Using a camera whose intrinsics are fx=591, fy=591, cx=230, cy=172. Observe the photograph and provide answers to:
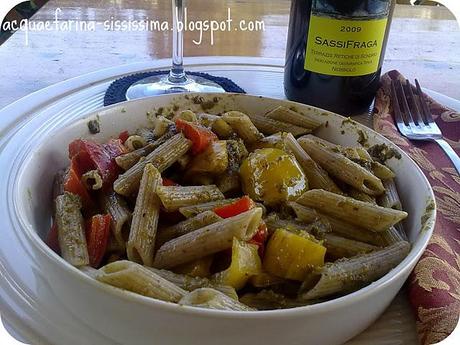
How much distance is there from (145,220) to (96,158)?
7.8 inches

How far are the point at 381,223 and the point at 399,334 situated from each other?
0.18 m

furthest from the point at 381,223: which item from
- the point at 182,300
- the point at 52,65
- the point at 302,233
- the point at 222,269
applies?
the point at 52,65

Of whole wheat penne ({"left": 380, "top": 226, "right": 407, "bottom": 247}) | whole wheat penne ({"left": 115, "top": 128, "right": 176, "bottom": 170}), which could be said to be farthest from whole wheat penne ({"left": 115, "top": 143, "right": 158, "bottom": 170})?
whole wheat penne ({"left": 380, "top": 226, "right": 407, "bottom": 247})

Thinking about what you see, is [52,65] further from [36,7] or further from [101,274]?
[101,274]

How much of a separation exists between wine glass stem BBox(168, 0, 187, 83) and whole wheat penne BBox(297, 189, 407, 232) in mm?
781

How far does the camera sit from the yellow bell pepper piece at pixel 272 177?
100cm

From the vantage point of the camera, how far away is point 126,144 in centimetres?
114

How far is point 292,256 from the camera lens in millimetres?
862

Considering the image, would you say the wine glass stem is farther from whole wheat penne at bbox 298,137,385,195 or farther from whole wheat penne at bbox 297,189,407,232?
whole wheat penne at bbox 297,189,407,232

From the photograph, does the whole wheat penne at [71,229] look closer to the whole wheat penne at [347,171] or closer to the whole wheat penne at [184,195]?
the whole wheat penne at [184,195]

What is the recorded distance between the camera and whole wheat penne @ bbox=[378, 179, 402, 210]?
105 cm

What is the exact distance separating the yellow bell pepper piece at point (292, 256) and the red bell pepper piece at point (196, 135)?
0.27 m

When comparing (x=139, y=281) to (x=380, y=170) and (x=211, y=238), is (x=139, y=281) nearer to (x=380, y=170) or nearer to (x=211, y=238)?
(x=211, y=238)

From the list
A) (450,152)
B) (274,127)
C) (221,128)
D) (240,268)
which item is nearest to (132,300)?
(240,268)
